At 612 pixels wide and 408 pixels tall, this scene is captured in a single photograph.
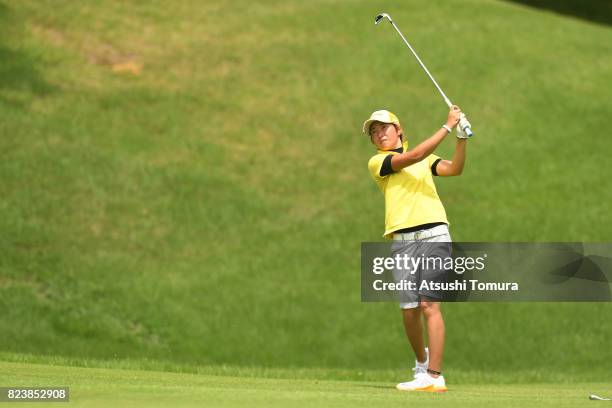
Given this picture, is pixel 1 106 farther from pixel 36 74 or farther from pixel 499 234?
pixel 499 234

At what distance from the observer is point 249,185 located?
1948 centimetres

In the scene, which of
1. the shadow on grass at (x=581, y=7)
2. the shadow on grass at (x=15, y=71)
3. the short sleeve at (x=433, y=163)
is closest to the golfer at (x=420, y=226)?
the short sleeve at (x=433, y=163)

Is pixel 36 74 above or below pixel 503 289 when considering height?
above

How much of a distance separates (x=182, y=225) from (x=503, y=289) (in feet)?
17.4

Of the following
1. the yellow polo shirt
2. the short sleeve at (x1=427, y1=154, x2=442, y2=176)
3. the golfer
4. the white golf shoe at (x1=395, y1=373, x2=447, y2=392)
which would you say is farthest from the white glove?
the white golf shoe at (x1=395, y1=373, x2=447, y2=392)

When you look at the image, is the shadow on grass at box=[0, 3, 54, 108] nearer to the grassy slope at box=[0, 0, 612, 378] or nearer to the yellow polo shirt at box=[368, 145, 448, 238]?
the grassy slope at box=[0, 0, 612, 378]

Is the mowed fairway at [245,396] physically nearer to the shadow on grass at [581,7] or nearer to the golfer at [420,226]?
the golfer at [420,226]

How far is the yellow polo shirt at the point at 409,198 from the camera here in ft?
26.4

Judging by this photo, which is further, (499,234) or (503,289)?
(499,234)

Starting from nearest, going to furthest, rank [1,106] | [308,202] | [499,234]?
[499,234], [308,202], [1,106]

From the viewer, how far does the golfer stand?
313 inches

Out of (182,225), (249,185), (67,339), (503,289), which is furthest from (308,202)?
(67,339)

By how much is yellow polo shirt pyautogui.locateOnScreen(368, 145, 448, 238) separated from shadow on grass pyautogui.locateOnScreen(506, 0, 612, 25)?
73.9ft

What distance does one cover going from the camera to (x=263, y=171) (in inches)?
787
